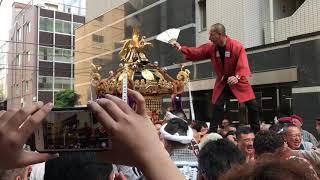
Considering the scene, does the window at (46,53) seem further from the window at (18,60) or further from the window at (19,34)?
→ the window at (19,34)

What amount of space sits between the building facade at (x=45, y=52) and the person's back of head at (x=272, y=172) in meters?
40.0

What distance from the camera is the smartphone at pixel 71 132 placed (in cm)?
124

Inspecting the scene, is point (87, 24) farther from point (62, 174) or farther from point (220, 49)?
point (62, 174)

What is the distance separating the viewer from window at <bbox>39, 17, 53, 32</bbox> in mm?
43344

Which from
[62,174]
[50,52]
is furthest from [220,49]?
[50,52]

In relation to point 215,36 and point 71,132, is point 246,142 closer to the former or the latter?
point 215,36

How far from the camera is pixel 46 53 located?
42500mm

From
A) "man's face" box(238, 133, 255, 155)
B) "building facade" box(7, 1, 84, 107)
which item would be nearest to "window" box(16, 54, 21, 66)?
"building facade" box(7, 1, 84, 107)

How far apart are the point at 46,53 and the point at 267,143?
4066 cm

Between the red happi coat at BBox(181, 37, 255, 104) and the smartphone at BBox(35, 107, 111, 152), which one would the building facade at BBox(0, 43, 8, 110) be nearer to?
the red happi coat at BBox(181, 37, 255, 104)

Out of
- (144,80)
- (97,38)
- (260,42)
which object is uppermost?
(97,38)

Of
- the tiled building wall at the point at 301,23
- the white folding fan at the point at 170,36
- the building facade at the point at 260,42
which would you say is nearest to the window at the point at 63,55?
the building facade at the point at 260,42

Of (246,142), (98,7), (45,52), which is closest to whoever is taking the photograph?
(246,142)

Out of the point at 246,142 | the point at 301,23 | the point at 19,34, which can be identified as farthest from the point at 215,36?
the point at 19,34
